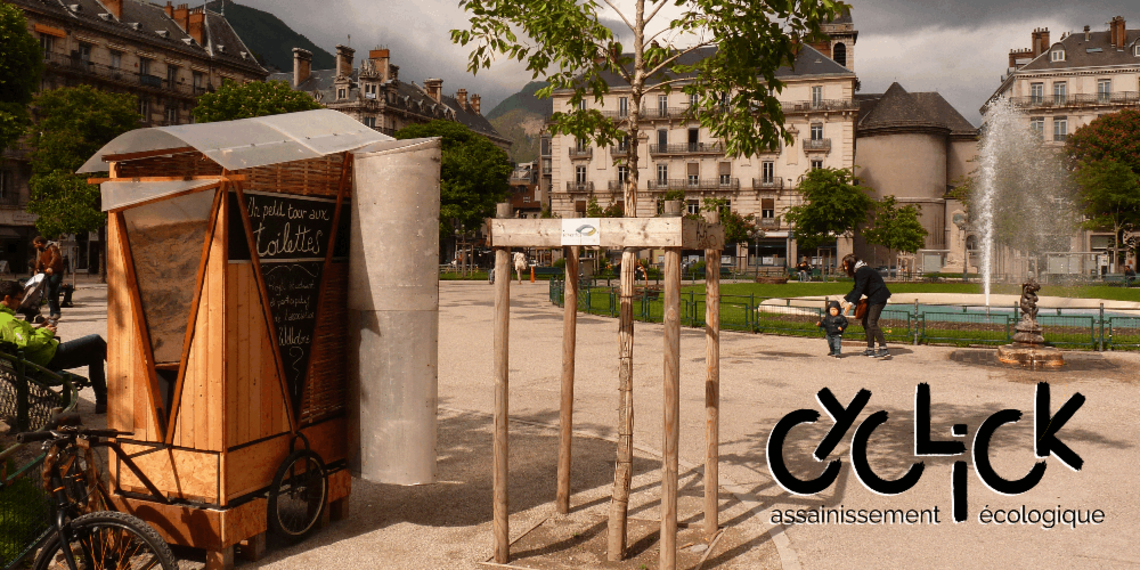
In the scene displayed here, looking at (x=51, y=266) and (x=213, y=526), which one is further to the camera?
(x=51, y=266)

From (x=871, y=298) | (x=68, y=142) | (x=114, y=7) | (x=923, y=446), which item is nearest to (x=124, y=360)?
(x=923, y=446)

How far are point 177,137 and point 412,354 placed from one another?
6.37 ft

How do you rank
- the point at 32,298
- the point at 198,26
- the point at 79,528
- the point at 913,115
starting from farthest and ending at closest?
1. the point at 913,115
2. the point at 198,26
3. the point at 32,298
4. the point at 79,528

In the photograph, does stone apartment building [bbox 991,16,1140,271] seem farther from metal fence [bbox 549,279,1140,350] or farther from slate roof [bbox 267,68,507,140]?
metal fence [bbox 549,279,1140,350]

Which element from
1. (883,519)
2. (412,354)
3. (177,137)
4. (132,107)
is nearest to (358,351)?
(412,354)

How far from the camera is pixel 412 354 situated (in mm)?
5645

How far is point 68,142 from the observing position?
1645 inches

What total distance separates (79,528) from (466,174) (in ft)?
205

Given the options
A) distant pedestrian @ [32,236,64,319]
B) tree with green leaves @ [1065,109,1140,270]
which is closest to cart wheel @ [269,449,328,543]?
distant pedestrian @ [32,236,64,319]

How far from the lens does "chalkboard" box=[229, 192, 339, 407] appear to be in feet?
16.9

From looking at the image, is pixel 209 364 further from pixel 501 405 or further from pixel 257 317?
pixel 501 405

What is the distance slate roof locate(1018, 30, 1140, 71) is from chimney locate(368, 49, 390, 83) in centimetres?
5467

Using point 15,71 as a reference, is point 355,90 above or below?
above

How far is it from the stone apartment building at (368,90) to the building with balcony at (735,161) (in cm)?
1646
